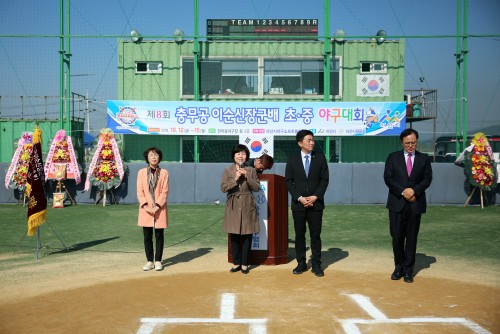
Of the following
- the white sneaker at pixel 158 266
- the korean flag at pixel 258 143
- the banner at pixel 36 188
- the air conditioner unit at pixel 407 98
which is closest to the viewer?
the white sneaker at pixel 158 266

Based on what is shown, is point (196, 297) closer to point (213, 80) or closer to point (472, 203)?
point (472, 203)

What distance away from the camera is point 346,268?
830cm

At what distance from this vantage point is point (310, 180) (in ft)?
25.8

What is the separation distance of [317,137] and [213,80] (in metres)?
5.50

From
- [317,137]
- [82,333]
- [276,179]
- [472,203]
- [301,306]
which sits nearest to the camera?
[82,333]

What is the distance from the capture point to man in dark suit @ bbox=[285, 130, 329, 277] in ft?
25.5

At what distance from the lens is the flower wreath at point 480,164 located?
63.3 ft

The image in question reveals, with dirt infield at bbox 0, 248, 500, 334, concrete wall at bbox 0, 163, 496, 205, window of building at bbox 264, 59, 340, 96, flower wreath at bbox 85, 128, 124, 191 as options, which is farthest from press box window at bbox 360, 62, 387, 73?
dirt infield at bbox 0, 248, 500, 334

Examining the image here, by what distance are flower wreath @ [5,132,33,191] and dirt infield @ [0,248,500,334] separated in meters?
11.9

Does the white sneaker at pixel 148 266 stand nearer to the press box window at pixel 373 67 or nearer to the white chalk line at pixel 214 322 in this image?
the white chalk line at pixel 214 322

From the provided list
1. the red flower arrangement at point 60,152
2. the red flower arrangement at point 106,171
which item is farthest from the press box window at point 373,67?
the red flower arrangement at point 60,152

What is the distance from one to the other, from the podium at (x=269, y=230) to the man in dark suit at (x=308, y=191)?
0.71m

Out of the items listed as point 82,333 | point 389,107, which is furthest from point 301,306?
point 389,107

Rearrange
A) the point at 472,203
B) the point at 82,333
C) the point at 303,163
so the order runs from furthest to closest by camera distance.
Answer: the point at 472,203
the point at 303,163
the point at 82,333
